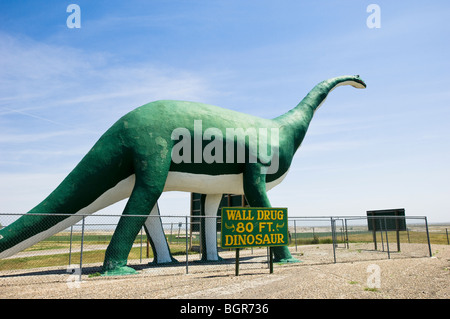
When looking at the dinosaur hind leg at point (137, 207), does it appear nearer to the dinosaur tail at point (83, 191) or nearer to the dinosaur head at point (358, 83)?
the dinosaur tail at point (83, 191)

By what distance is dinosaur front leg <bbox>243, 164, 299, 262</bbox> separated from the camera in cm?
1038

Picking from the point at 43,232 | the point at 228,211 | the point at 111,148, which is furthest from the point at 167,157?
the point at 43,232

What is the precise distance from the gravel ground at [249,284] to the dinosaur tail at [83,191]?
130 cm

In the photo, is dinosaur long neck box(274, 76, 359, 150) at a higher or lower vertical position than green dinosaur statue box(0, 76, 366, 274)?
higher

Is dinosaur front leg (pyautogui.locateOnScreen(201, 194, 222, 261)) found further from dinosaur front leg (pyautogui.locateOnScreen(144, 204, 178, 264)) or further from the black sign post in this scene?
the black sign post

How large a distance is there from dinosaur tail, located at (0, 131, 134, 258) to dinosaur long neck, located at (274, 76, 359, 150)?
19.7 ft

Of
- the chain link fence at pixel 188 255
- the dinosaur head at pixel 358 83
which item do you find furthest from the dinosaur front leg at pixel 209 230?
the dinosaur head at pixel 358 83

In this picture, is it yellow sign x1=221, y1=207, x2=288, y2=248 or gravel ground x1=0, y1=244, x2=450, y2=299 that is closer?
gravel ground x1=0, y1=244, x2=450, y2=299

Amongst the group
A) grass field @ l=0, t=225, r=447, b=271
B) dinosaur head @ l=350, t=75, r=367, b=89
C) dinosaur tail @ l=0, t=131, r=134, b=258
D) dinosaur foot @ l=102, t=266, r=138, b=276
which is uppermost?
dinosaur head @ l=350, t=75, r=367, b=89

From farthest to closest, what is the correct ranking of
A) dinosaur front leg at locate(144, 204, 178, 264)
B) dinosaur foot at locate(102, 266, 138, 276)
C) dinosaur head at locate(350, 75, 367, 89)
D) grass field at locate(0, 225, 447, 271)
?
dinosaur head at locate(350, 75, 367, 89) → grass field at locate(0, 225, 447, 271) → dinosaur front leg at locate(144, 204, 178, 264) → dinosaur foot at locate(102, 266, 138, 276)

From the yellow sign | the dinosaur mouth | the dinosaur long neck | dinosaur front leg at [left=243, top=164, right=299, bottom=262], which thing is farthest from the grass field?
the dinosaur mouth

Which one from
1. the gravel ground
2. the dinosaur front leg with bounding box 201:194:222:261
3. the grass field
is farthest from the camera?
the grass field
